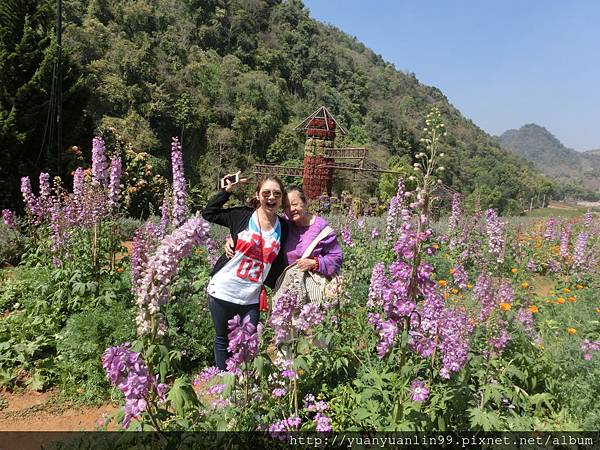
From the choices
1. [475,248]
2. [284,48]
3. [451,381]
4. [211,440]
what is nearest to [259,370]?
[211,440]

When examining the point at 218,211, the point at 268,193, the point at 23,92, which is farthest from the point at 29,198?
the point at 23,92

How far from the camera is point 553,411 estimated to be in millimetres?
3592

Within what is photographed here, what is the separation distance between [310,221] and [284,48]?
61169 millimetres

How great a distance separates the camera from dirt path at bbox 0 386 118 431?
3738 mm

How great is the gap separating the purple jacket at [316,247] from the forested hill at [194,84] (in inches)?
320

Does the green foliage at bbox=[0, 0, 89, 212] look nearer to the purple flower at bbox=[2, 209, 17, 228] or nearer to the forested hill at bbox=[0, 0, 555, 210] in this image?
the forested hill at bbox=[0, 0, 555, 210]

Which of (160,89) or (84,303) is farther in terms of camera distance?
(160,89)

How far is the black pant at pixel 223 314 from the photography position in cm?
347

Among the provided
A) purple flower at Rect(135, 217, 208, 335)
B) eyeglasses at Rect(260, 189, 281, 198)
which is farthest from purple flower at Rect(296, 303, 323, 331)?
eyeglasses at Rect(260, 189, 281, 198)

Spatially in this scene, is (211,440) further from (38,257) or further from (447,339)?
(38,257)

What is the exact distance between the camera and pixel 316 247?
365 centimetres

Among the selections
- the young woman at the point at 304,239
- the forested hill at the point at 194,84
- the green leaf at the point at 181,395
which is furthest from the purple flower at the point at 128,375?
the forested hill at the point at 194,84

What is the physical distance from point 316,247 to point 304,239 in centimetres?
13

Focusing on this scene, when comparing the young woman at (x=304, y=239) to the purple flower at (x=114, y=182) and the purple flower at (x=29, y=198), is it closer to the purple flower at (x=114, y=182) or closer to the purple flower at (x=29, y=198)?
the purple flower at (x=114, y=182)
